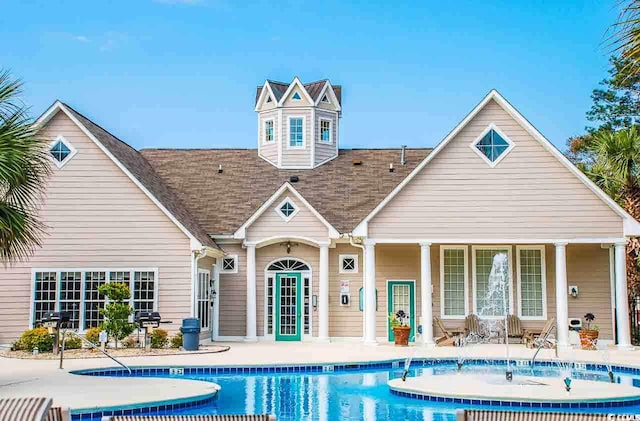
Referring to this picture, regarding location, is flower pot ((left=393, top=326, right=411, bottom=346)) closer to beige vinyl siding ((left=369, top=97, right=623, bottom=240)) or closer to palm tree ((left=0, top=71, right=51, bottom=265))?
beige vinyl siding ((left=369, top=97, right=623, bottom=240))

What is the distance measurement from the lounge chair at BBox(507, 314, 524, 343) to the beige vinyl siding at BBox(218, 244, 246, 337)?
7240 millimetres

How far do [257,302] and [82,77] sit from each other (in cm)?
961

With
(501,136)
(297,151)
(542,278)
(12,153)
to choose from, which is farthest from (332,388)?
(297,151)

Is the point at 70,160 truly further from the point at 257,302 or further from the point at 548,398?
the point at 548,398

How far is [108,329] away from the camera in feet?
60.8

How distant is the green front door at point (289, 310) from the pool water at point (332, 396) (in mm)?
6812

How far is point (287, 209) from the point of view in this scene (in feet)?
72.4

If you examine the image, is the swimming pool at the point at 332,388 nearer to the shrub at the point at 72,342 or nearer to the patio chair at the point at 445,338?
the patio chair at the point at 445,338

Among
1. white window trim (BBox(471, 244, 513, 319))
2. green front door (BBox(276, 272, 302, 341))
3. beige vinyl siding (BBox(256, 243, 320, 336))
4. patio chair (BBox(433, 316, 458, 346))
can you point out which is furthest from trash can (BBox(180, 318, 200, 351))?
white window trim (BBox(471, 244, 513, 319))

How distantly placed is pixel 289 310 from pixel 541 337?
687 cm

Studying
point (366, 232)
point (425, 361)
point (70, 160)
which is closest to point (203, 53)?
point (70, 160)

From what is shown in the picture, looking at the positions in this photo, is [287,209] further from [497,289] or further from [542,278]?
[542,278]

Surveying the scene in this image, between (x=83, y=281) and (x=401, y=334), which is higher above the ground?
(x=83, y=281)

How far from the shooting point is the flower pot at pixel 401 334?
20344mm
